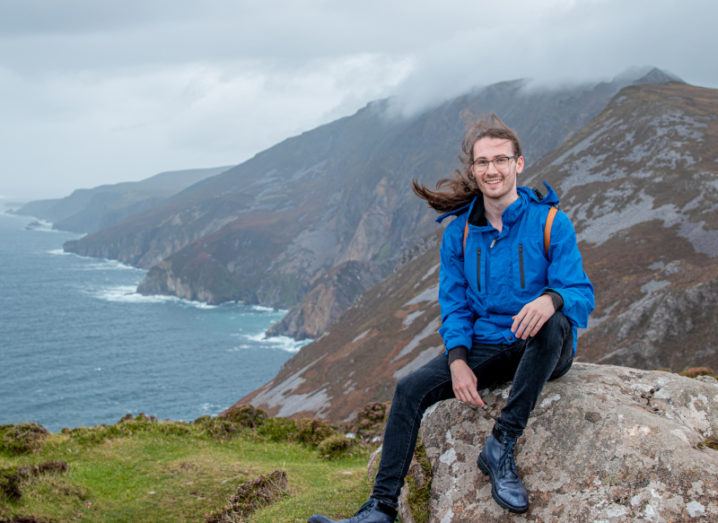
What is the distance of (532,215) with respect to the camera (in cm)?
830

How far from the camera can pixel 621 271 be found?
70375 mm

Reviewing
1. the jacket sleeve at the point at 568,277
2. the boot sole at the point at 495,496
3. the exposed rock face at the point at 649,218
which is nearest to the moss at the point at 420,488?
the boot sole at the point at 495,496

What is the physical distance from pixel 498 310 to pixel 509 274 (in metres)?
0.51

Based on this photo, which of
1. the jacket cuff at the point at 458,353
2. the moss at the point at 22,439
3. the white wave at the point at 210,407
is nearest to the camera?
the jacket cuff at the point at 458,353

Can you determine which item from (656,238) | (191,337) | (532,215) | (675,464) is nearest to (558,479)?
(675,464)

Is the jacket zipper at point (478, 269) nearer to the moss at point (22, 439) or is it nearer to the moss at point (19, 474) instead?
the moss at point (19, 474)

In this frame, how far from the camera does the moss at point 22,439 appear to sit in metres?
17.5

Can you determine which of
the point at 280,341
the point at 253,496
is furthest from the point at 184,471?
the point at 280,341

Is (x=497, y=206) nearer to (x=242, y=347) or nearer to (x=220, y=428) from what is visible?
(x=220, y=428)

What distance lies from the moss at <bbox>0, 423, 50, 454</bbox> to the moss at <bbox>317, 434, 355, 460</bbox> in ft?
26.3

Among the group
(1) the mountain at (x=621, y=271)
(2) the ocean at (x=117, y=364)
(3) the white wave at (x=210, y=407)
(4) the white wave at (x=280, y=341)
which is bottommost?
(4) the white wave at (x=280, y=341)

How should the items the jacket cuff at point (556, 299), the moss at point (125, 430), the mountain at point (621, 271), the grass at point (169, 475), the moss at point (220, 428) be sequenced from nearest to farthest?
1. the jacket cuff at point (556, 299)
2. the grass at point (169, 475)
3. the moss at point (125, 430)
4. the moss at point (220, 428)
5. the mountain at point (621, 271)

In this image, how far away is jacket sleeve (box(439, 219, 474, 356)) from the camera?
336 inches

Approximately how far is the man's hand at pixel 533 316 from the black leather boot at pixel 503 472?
1.44 m
